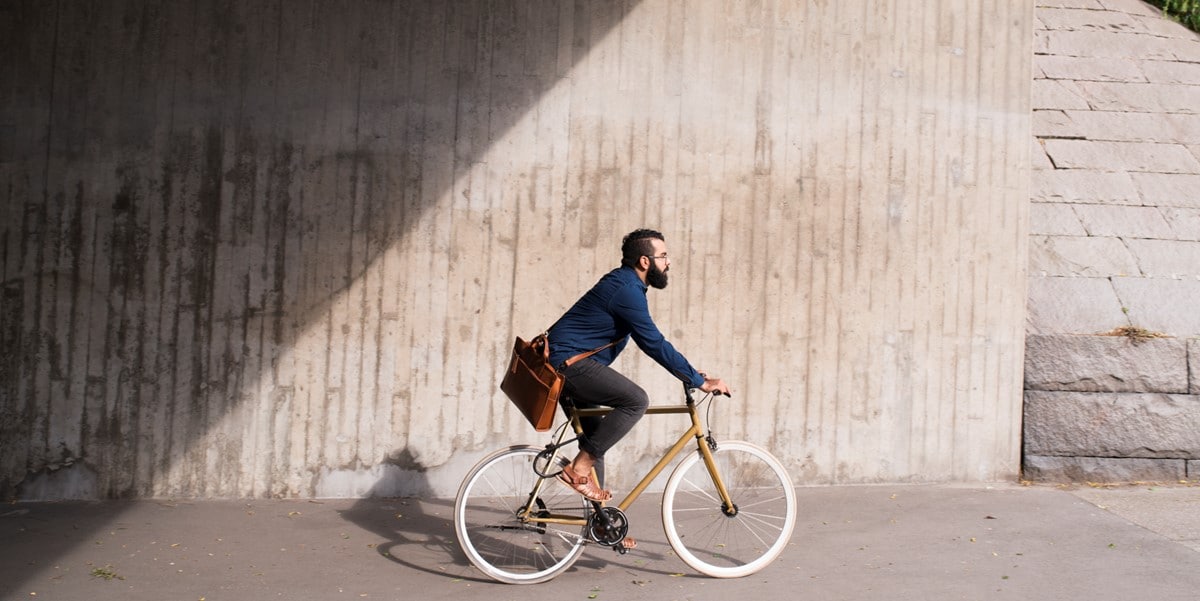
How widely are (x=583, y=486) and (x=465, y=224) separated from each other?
2.54 meters

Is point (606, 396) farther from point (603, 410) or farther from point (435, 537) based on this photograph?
point (435, 537)

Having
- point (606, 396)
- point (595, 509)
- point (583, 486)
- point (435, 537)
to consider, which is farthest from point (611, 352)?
point (435, 537)

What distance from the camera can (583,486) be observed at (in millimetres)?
5543

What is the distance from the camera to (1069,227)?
815 centimetres

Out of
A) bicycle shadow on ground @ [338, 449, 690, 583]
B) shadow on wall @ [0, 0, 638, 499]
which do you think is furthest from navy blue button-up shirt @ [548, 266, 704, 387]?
shadow on wall @ [0, 0, 638, 499]

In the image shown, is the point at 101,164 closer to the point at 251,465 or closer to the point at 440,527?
the point at 251,465

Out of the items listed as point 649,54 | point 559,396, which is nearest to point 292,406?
point 559,396

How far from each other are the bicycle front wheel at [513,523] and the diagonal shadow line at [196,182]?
2294mm

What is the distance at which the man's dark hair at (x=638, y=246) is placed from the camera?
18.5ft

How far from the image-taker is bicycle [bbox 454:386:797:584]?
221 inches

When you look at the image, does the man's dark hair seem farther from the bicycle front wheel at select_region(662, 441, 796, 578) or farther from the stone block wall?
the stone block wall

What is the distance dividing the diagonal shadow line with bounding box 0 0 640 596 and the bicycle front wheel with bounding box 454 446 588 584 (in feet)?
7.53

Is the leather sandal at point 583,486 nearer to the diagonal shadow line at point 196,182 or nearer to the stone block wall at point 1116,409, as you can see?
the diagonal shadow line at point 196,182

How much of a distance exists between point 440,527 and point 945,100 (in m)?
4.68
